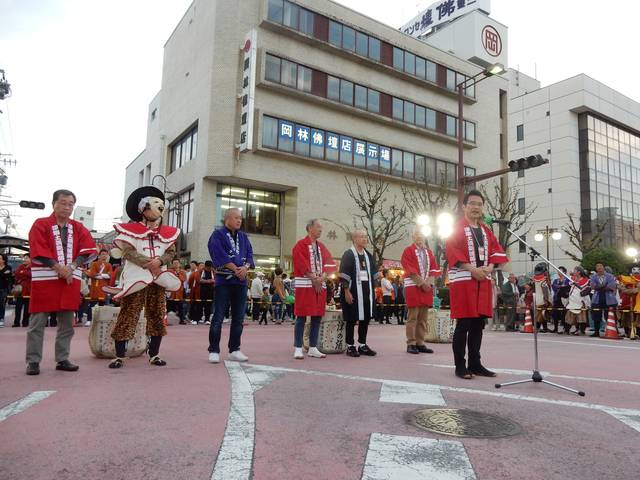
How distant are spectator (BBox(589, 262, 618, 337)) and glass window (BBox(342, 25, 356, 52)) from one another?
21.4 m

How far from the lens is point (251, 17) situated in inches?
1087

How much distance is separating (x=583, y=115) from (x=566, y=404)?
193 ft

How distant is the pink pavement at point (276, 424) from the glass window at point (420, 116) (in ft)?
94.9

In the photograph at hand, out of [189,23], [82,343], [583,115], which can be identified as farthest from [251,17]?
[583,115]

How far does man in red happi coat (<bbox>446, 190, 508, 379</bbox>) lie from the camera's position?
5.71m

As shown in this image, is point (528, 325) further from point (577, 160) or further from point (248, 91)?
point (577, 160)

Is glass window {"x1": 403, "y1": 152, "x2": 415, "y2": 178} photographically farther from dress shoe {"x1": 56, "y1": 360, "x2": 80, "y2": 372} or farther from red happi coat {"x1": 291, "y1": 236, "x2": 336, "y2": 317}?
dress shoe {"x1": 56, "y1": 360, "x2": 80, "y2": 372}

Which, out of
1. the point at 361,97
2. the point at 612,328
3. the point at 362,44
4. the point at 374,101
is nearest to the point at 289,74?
the point at 361,97

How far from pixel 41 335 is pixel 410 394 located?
161 inches

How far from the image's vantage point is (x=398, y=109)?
3253 centimetres

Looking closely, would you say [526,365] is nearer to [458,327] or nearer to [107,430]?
[458,327]

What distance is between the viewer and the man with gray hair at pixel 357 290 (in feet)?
24.7

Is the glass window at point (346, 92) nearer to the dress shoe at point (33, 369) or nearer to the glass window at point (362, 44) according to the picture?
the glass window at point (362, 44)

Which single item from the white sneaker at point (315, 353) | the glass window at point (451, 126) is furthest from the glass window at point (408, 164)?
the white sneaker at point (315, 353)
